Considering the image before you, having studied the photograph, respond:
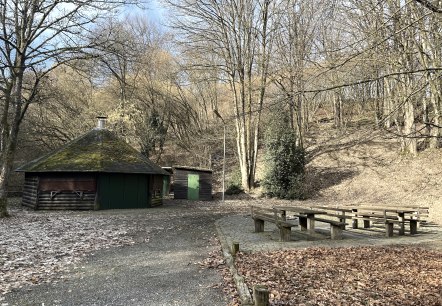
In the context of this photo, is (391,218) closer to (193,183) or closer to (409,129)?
(409,129)

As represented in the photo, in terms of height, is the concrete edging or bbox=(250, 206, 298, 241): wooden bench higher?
bbox=(250, 206, 298, 241): wooden bench

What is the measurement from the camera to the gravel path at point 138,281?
6020mm

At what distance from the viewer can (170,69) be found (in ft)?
129

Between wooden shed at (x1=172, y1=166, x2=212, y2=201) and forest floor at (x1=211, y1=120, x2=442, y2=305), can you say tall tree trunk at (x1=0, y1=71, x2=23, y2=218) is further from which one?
wooden shed at (x1=172, y1=166, x2=212, y2=201)

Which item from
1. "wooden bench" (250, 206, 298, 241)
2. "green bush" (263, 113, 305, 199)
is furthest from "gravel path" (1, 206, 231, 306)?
"green bush" (263, 113, 305, 199)

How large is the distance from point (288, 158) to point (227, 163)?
13393mm

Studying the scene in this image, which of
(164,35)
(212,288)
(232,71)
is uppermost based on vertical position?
(164,35)

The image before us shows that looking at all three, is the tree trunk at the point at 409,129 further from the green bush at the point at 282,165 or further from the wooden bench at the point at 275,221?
the wooden bench at the point at 275,221

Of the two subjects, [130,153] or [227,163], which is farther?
[227,163]

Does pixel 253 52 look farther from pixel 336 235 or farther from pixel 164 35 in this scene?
pixel 336 235

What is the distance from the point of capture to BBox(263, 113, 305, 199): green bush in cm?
2825

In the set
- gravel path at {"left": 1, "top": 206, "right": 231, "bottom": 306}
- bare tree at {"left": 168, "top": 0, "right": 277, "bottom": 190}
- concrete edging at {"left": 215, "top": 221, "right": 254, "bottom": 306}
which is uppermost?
bare tree at {"left": 168, "top": 0, "right": 277, "bottom": 190}

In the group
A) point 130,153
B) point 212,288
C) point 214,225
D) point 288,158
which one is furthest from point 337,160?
point 212,288

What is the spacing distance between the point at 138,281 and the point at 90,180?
16340 mm
